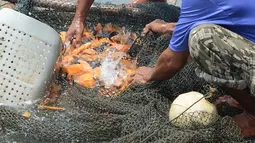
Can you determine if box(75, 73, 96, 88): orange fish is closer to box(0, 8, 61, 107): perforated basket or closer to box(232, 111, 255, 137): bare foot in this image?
box(0, 8, 61, 107): perforated basket

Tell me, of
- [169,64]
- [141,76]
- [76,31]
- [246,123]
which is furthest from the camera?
[76,31]

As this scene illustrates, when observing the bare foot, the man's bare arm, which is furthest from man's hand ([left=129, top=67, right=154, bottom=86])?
the bare foot

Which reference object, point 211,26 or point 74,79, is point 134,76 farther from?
point 211,26

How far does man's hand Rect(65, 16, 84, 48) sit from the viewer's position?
16.0 feet

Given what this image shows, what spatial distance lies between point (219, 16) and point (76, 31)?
2196 mm

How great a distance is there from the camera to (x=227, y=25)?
3328 mm

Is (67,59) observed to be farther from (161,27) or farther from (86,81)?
(161,27)

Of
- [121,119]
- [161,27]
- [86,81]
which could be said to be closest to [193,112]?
[121,119]

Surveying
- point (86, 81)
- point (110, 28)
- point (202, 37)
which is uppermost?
point (202, 37)

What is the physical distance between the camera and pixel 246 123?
11.3 feet

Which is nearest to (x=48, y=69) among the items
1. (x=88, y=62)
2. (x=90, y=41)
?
(x=88, y=62)

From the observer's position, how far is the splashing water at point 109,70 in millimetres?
4402

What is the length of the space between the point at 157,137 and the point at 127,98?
2.46ft

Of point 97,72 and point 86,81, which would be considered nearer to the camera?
point 86,81
